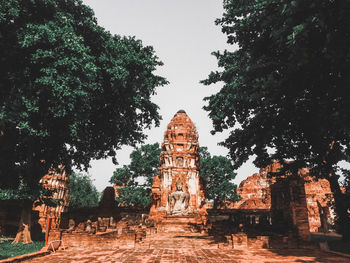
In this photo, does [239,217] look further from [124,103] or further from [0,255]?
[0,255]

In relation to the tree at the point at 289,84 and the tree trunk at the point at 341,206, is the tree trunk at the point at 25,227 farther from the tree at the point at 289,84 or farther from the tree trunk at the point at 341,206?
the tree trunk at the point at 341,206

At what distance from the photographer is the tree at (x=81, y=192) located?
43.9 metres

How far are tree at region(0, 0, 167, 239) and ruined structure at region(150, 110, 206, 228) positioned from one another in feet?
32.6

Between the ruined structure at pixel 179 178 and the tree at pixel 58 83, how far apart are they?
32.6 feet

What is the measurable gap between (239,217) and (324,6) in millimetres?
14861

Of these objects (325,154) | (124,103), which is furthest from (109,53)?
(325,154)

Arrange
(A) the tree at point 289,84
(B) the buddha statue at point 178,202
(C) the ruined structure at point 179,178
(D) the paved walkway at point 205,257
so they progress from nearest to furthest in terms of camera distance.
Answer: (A) the tree at point 289,84, (D) the paved walkway at point 205,257, (B) the buddha statue at point 178,202, (C) the ruined structure at point 179,178

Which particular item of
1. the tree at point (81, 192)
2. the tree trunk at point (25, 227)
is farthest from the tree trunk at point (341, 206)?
the tree at point (81, 192)

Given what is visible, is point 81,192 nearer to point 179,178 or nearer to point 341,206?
point 179,178

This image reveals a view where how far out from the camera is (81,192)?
1774 inches

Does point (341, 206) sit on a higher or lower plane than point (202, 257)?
higher

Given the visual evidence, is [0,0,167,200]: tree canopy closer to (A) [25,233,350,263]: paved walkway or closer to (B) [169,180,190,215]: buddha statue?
(A) [25,233,350,263]: paved walkway

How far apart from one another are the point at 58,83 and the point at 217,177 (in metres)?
33.8

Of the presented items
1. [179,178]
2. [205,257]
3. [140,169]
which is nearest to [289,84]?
[205,257]
